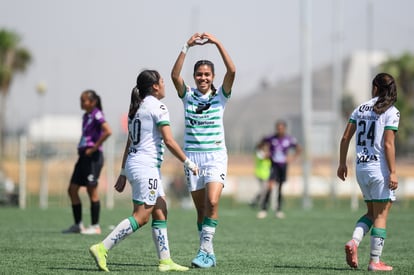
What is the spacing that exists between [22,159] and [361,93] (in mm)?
52375

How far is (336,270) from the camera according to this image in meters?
9.88

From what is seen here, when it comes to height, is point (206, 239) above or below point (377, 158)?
below

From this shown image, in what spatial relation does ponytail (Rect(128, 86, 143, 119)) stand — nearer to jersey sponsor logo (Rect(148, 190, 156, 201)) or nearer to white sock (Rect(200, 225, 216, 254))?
jersey sponsor logo (Rect(148, 190, 156, 201))

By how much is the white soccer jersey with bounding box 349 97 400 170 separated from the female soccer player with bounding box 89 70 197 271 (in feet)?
6.51

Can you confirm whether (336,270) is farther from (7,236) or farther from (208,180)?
(7,236)

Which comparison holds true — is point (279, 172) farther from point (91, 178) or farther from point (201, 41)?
point (201, 41)

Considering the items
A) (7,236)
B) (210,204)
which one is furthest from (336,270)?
(7,236)

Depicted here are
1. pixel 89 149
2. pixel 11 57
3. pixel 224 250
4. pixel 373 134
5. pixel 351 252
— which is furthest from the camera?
pixel 11 57

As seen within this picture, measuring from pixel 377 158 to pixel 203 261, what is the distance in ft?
6.84

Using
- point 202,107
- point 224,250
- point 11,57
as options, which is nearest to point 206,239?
point 202,107

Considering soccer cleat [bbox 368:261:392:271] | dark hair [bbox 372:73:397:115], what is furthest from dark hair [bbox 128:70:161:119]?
soccer cleat [bbox 368:261:392:271]

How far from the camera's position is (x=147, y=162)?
9234mm

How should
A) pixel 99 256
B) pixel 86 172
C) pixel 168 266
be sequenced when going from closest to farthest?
1. pixel 99 256
2. pixel 168 266
3. pixel 86 172

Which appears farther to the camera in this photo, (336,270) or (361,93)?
(361,93)
